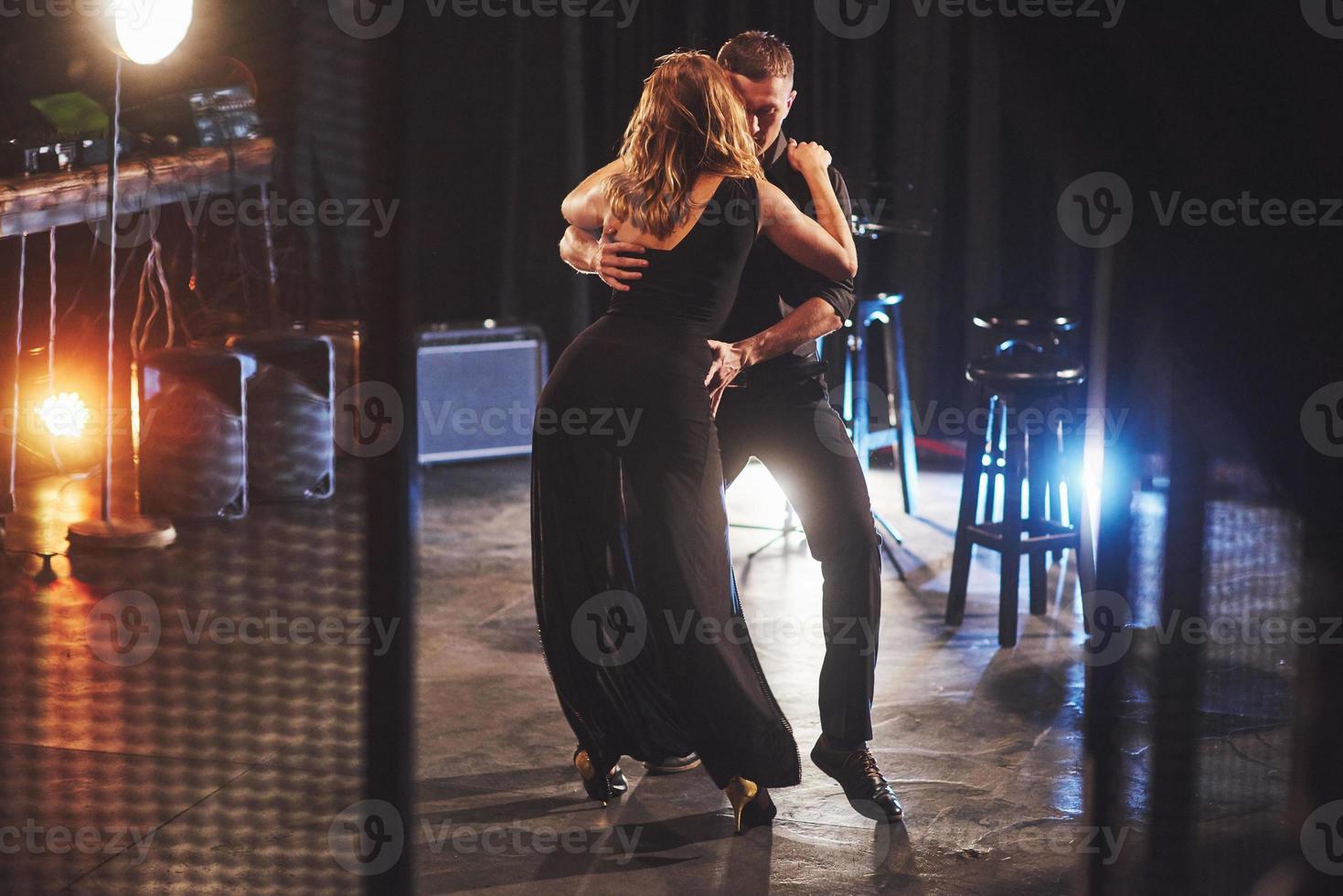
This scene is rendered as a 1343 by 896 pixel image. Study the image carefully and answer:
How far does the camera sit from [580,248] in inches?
130

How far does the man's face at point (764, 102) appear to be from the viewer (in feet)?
10.4

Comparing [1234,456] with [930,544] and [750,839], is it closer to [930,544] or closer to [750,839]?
[750,839]

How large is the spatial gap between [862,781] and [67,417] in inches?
192

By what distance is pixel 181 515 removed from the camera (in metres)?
5.73

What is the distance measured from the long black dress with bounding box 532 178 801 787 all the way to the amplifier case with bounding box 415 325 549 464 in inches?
152

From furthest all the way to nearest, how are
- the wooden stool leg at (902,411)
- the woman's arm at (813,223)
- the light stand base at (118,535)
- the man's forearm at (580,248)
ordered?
the wooden stool leg at (902,411)
the light stand base at (118,535)
the man's forearm at (580,248)
the woman's arm at (813,223)

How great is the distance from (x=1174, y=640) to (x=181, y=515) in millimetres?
4942

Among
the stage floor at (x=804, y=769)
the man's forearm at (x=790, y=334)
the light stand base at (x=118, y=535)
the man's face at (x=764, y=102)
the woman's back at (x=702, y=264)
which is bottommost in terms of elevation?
the stage floor at (x=804, y=769)

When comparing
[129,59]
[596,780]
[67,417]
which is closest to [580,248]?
[596,780]

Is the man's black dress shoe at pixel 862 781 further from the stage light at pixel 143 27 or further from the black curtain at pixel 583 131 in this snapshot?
the black curtain at pixel 583 131

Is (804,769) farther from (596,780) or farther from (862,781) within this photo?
(596,780)

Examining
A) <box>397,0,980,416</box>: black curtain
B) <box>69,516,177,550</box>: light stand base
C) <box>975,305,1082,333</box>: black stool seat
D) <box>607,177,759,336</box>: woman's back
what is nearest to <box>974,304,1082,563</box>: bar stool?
<box>975,305,1082,333</box>: black stool seat

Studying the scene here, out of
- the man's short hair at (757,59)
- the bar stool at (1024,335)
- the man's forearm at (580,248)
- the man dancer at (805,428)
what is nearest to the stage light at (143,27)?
the man's forearm at (580,248)

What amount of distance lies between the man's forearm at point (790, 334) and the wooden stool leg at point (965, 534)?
5.11 feet
